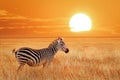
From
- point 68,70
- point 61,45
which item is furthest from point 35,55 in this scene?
point 68,70

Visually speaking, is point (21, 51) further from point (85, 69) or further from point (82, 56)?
point (82, 56)

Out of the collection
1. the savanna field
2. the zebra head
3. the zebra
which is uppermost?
the zebra head

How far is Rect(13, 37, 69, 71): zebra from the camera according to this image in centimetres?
696

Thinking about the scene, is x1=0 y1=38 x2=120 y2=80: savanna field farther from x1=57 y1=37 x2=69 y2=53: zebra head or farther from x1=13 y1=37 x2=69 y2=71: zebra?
x1=57 y1=37 x2=69 y2=53: zebra head

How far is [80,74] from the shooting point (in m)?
7.29

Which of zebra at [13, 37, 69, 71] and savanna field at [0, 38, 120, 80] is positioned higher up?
zebra at [13, 37, 69, 71]

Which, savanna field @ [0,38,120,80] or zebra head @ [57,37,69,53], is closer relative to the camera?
savanna field @ [0,38,120,80]

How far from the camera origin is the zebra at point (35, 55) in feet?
22.8

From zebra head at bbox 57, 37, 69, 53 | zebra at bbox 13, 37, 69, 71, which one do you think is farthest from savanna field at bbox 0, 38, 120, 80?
zebra head at bbox 57, 37, 69, 53

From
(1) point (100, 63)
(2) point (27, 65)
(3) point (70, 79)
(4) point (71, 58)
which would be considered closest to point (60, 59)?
(4) point (71, 58)

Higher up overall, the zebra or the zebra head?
the zebra head

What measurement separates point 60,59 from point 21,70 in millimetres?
2153

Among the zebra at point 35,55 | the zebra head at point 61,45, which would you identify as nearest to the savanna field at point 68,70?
the zebra at point 35,55

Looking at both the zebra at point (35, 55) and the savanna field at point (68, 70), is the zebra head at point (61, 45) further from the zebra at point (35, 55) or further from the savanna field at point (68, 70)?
the savanna field at point (68, 70)
